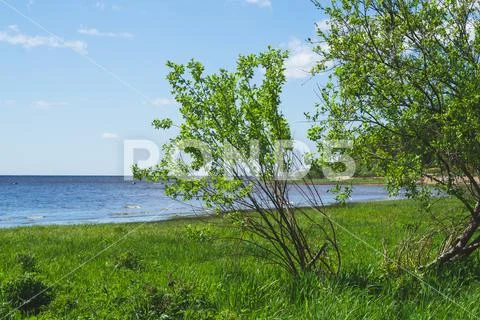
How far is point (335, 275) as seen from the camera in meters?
8.00

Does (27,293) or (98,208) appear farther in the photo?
(98,208)

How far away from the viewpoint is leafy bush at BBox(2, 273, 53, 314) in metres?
7.31

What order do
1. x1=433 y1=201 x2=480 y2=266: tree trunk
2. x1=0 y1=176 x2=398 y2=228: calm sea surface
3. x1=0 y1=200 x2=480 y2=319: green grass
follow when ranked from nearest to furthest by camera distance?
x1=0 y1=200 x2=480 y2=319: green grass, x1=433 y1=201 x2=480 y2=266: tree trunk, x1=0 y1=176 x2=398 y2=228: calm sea surface

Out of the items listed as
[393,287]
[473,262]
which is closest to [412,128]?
[393,287]

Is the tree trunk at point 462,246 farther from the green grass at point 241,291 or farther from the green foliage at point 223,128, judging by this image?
the green foliage at point 223,128

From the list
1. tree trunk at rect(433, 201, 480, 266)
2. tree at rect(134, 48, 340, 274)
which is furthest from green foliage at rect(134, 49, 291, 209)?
tree trunk at rect(433, 201, 480, 266)

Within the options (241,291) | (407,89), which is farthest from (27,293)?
(407,89)

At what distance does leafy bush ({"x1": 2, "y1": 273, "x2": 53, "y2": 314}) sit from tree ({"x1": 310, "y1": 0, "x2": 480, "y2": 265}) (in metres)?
4.72

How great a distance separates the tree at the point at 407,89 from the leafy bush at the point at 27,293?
15.5 feet

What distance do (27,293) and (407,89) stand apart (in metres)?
6.44

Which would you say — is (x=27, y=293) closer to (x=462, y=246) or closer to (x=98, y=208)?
(x=462, y=246)

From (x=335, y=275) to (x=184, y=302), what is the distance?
266cm

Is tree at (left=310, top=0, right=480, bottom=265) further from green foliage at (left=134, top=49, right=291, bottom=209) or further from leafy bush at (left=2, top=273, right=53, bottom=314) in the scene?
leafy bush at (left=2, top=273, right=53, bottom=314)

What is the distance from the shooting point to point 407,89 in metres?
7.75
